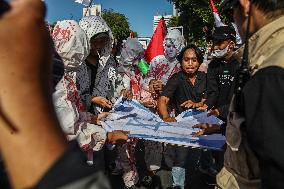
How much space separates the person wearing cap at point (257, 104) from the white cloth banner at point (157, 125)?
1501 millimetres

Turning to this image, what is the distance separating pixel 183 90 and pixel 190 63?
0.39 meters

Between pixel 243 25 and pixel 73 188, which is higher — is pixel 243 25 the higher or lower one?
the higher one

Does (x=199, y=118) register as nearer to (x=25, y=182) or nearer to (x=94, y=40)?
(x=94, y=40)

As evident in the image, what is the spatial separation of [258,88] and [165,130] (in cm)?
248

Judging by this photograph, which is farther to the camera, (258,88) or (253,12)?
(253,12)

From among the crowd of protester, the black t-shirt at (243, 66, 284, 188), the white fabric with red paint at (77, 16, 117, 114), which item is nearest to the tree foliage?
the white fabric with red paint at (77, 16, 117, 114)

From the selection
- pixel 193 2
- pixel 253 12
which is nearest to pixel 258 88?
pixel 253 12

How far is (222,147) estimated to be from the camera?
3.42 metres

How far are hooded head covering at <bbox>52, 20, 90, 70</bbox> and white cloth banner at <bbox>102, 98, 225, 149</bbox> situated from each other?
0.84 meters

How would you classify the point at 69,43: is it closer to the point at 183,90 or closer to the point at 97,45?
the point at 97,45

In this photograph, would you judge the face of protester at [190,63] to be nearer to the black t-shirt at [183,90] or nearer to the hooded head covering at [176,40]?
the black t-shirt at [183,90]

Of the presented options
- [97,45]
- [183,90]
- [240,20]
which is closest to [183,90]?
[183,90]

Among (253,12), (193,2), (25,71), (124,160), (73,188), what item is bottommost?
(124,160)

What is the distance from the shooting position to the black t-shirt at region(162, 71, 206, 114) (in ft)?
17.6
